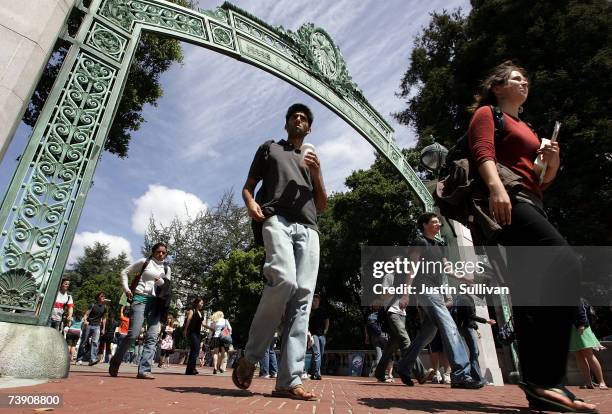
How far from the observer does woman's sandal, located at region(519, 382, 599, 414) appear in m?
2.06

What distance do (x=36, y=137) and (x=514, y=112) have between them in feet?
14.6

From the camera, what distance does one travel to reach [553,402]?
2.11 m

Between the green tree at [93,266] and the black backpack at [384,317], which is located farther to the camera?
the green tree at [93,266]

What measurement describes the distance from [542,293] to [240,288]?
27292mm

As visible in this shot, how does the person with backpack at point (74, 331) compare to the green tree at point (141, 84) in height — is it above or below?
below

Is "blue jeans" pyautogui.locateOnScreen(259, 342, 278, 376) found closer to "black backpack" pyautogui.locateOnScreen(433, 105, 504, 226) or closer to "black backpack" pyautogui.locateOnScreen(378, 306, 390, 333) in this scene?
"black backpack" pyautogui.locateOnScreen(378, 306, 390, 333)

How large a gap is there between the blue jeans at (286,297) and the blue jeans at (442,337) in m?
2.42

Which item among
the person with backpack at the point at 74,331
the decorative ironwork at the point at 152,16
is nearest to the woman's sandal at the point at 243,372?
the decorative ironwork at the point at 152,16

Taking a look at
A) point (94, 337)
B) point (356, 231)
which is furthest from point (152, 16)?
point (356, 231)

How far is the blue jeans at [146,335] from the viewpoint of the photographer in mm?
5305

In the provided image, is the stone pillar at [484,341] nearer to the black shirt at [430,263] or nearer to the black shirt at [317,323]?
the black shirt at [430,263]

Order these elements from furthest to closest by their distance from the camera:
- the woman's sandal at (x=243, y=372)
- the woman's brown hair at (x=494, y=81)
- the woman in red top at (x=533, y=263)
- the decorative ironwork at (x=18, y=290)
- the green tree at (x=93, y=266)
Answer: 1. the green tree at (x=93, y=266)
2. the decorative ironwork at (x=18, y=290)
3. the woman's sandal at (x=243, y=372)
4. the woman's brown hair at (x=494, y=81)
5. the woman in red top at (x=533, y=263)

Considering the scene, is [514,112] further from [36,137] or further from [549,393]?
[36,137]

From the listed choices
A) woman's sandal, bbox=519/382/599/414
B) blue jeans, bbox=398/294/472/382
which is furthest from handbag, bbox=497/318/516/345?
woman's sandal, bbox=519/382/599/414
